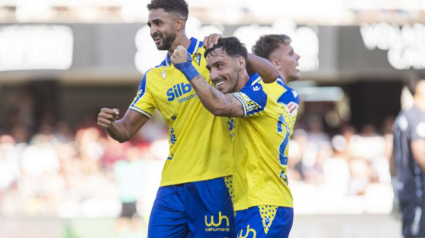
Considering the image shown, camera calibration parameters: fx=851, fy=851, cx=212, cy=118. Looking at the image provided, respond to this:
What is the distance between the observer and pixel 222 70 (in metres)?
5.38

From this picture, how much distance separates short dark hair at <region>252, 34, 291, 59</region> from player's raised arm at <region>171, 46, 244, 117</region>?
1.39 m

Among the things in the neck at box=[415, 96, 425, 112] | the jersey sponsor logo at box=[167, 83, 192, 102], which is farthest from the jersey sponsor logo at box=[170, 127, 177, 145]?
the neck at box=[415, 96, 425, 112]

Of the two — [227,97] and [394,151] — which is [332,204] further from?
[227,97]

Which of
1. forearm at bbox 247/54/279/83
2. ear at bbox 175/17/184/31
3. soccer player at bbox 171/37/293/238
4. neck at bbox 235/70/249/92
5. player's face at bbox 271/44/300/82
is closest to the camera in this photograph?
soccer player at bbox 171/37/293/238

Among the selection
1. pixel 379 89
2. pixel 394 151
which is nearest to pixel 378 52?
pixel 379 89

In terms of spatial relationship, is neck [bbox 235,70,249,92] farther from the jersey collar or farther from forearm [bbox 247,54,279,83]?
the jersey collar

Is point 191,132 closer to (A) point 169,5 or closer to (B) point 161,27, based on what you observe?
(B) point 161,27

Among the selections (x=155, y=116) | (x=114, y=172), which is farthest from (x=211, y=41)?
(x=155, y=116)

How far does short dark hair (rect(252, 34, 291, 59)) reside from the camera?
6.58m

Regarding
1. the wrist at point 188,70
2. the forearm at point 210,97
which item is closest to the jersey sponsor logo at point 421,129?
the forearm at point 210,97

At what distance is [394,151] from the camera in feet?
26.5

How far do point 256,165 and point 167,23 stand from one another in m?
1.15

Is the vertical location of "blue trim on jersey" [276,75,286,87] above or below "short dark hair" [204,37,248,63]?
below

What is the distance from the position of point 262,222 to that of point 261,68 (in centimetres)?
106
